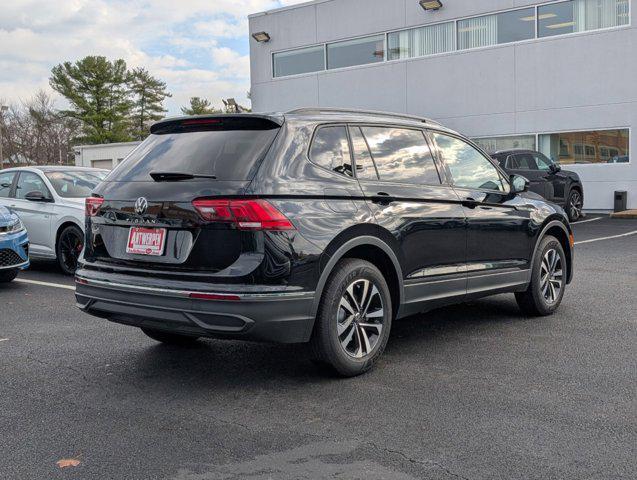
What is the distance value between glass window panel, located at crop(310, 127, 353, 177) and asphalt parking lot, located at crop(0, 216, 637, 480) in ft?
4.58

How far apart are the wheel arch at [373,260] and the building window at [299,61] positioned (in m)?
20.8

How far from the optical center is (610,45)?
19203 millimetres

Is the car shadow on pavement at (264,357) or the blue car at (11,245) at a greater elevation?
the blue car at (11,245)

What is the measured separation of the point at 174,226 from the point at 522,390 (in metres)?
2.34

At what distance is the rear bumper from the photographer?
4105mm

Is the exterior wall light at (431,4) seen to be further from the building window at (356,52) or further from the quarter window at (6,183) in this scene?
the quarter window at (6,183)

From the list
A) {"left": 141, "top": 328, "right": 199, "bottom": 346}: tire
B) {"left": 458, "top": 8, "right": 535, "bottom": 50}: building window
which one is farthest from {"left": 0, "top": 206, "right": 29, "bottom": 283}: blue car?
{"left": 458, "top": 8, "right": 535, "bottom": 50}: building window

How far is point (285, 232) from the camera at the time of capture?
4199 millimetres

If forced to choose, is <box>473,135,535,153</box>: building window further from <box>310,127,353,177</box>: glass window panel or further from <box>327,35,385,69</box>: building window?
<box>310,127,353,177</box>: glass window panel

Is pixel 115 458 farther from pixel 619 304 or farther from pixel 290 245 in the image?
pixel 619 304

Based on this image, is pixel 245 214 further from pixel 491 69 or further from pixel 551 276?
pixel 491 69

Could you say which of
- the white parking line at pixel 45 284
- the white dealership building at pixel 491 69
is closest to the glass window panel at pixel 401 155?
the white parking line at pixel 45 284

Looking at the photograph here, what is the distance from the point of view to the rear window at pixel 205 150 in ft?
14.3

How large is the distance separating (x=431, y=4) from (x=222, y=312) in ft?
64.5
